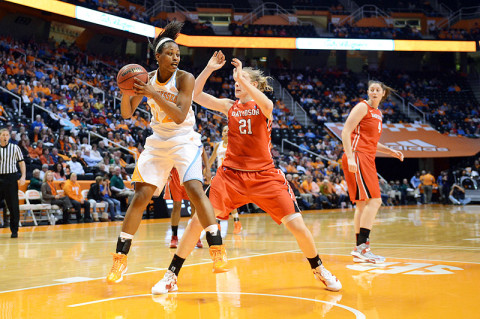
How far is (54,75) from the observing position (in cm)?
2005

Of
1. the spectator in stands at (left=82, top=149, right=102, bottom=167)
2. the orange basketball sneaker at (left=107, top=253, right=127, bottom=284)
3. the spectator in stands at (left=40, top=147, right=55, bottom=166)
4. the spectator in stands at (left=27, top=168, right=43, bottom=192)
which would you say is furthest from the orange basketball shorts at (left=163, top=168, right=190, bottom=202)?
the spectator in stands at (left=82, top=149, right=102, bottom=167)

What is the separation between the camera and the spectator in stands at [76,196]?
1185cm

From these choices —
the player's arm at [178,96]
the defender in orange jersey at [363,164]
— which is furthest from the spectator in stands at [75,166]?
the player's arm at [178,96]

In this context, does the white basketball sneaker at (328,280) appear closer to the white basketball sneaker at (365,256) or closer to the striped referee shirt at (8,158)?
the white basketball sneaker at (365,256)

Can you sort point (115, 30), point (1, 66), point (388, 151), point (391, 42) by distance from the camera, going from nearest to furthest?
point (388, 151), point (1, 66), point (115, 30), point (391, 42)

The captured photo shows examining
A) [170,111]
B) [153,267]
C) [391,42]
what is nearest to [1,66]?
[153,267]

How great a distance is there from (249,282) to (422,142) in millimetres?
23966

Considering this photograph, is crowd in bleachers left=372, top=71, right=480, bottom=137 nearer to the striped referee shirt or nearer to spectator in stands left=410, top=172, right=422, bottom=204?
spectator in stands left=410, top=172, right=422, bottom=204

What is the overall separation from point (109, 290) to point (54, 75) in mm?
17349

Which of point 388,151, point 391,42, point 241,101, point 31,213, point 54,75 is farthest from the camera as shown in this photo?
point 391,42

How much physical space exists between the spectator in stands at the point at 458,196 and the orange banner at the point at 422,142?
4.34m

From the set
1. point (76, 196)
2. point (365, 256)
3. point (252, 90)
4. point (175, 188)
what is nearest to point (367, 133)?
point (365, 256)

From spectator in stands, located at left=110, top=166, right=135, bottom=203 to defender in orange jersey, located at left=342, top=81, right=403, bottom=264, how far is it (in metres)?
7.95

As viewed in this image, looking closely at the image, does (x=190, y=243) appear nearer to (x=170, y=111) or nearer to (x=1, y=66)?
(x=170, y=111)
